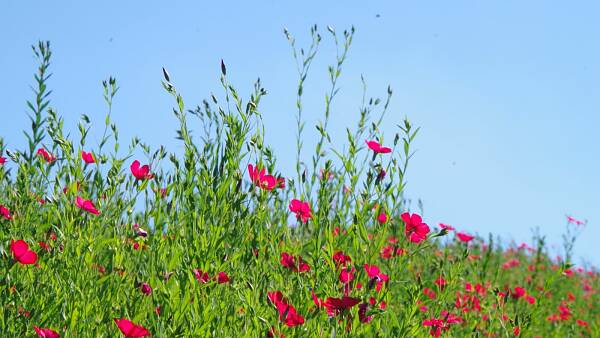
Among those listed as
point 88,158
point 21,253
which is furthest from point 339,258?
point 88,158

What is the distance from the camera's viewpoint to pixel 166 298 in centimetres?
219

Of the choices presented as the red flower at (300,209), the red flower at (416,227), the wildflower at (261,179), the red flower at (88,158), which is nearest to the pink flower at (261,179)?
the wildflower at (261,179)

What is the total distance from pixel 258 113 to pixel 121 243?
2.27ft

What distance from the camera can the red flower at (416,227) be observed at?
8.73 ft

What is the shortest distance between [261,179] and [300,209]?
0.66ft

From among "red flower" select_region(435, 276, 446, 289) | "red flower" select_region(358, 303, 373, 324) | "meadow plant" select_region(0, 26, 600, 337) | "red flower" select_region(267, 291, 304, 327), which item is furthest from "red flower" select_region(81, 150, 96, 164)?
"red flower" select_region(435, 276, 446, 289)

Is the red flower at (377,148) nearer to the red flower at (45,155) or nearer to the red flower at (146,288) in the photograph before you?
the red flower at (146,288)

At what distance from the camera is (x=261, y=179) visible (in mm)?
2727

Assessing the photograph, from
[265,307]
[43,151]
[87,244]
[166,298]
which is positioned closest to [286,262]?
[265,307]

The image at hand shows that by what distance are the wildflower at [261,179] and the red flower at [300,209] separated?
12 cm

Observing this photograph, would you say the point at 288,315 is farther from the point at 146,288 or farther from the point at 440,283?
the point at 440,283

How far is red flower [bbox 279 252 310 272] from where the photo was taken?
2527mm

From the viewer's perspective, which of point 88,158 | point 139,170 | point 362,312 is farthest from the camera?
point 88,158

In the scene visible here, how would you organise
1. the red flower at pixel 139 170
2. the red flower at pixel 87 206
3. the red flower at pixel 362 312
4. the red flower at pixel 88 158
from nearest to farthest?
the red flower at pixel 362 312 < the red flower at pixel 87 206 < the red flower at pixel 139 170 < the red flower at pixel 88 158
